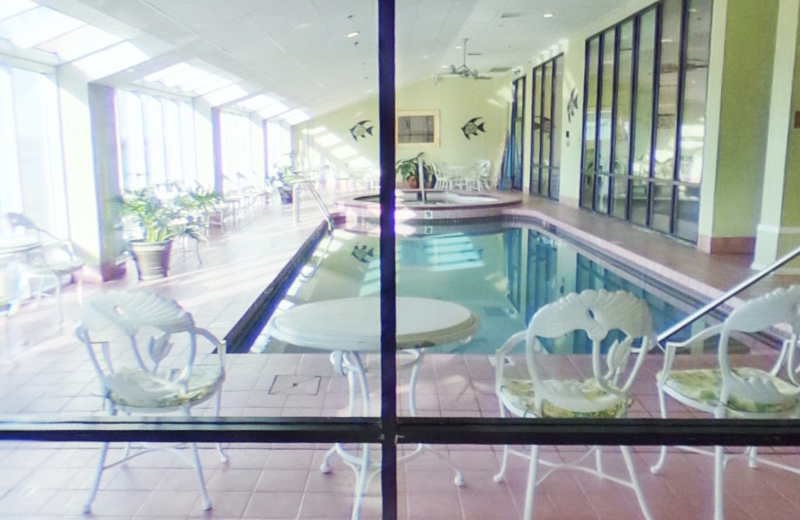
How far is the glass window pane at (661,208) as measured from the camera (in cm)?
788

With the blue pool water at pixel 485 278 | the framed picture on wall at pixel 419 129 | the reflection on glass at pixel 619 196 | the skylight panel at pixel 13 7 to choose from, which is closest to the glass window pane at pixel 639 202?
the reflection on glass at pixel 619 196

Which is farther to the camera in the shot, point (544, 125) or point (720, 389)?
point (544, 125)

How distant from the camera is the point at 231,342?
434 cm

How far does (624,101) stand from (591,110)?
136cm

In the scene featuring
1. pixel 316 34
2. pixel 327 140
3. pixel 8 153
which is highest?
pixel 316 34

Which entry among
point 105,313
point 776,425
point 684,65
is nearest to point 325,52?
point 684,65

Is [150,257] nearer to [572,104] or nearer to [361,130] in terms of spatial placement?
[572,104]

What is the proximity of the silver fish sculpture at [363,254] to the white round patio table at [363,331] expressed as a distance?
535 centimetres

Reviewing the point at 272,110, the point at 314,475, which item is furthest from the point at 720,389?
the point at 272,110

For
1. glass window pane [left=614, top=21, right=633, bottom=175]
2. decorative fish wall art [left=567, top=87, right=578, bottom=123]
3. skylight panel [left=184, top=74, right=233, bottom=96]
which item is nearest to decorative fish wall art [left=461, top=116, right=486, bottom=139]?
decorative fish wall art [left=567, top=87, right=578, bottom=123]

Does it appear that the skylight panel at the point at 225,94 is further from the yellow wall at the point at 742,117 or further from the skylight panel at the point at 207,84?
the yellow wall at the point at 742,117

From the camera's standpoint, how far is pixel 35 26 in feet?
16.1

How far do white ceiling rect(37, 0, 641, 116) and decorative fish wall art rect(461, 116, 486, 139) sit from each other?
9.46 feet

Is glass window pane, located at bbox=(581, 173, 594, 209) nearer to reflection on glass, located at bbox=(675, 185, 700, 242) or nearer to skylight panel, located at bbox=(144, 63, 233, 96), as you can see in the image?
reflection on glass, located at bbox=(675, 185, 700, 242)
